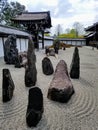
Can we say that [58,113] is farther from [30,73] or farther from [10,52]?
[10,52]

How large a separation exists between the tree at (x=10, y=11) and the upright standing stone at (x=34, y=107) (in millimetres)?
34560

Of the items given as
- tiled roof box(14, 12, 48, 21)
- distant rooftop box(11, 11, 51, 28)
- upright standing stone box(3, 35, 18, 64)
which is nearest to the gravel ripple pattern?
upright standing stone box(3, 35, 18, 64)

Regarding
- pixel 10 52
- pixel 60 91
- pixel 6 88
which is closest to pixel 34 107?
pixel 60 91

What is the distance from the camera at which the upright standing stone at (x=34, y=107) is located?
4.03 m

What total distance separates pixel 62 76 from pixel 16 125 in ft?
9.52

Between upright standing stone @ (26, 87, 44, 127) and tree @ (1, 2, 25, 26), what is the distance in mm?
34560

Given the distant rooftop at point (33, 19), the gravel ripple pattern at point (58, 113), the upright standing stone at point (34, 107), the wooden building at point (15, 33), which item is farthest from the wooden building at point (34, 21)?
the upright standing stone at point (34, 107)

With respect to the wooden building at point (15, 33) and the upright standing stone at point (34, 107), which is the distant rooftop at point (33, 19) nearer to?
the wooden building at point (15, 33)

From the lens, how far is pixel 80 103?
5312 millimetres

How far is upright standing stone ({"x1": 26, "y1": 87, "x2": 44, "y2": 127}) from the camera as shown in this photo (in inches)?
159

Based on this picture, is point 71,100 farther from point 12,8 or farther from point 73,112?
point 12,8

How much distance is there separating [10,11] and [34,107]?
1556 inches

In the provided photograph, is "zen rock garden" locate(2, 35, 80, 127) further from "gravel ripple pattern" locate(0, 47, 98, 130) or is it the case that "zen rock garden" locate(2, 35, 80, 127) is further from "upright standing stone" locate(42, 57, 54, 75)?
"gravel ripple pattern" locate(0, 47, 98, 130)

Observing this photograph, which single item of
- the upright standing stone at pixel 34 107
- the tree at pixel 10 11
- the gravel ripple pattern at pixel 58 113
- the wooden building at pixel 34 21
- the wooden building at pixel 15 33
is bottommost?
the gravel ripple pattern at pixel 58 113
